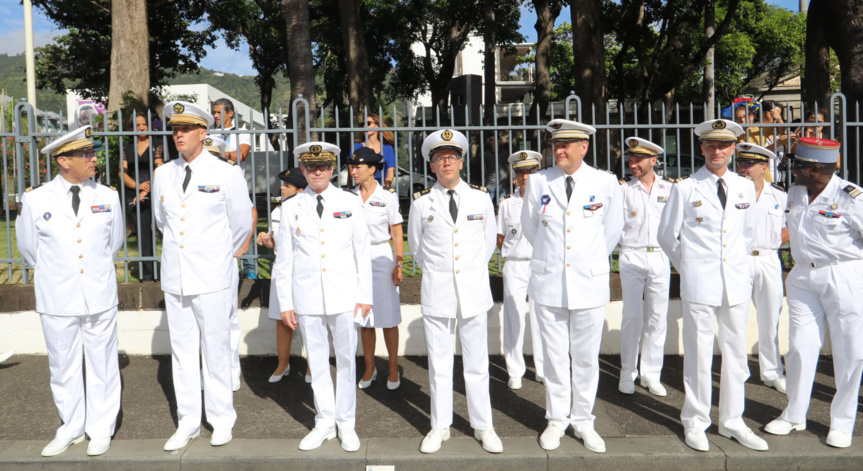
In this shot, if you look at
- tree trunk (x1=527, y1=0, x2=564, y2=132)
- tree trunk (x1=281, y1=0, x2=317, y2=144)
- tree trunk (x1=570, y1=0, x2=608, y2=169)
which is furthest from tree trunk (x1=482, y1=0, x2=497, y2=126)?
tree trunk (x1=281, y1=0, x2=317, y2=144)

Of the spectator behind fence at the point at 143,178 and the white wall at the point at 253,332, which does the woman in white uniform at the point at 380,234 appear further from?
the spectator behind fence at the point at 143,178

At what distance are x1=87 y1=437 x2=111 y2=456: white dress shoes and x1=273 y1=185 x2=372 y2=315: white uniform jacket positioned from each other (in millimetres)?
1386

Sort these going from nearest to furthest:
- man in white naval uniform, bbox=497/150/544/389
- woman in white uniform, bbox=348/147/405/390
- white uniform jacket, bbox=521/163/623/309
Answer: white uniform jacket, bbox=521/163/623/309
woman in white uniform, bbox=348/147/405/390
man in white naval uniform, bbox=497/150/544/389

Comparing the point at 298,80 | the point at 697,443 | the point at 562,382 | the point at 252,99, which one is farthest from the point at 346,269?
the point at 252,99

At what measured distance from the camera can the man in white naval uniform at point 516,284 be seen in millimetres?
6293

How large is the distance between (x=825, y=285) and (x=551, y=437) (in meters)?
2.05

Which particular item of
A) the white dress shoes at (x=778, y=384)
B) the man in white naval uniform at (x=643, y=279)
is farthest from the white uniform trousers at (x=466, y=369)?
the white dress shoes at (x=778, y=384)

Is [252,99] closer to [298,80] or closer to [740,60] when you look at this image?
[740,60]

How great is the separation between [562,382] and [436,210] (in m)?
1.39

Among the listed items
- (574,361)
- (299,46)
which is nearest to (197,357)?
(574,361)

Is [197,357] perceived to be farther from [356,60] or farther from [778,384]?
[356,60]

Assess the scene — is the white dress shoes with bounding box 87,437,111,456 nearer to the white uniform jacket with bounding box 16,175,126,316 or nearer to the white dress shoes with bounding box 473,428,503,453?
the white uniform jacket with bounding box 16,175,126,316

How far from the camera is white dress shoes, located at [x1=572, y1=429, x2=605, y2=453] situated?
4625mm

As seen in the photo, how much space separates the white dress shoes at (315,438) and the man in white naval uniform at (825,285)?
9.65ft
